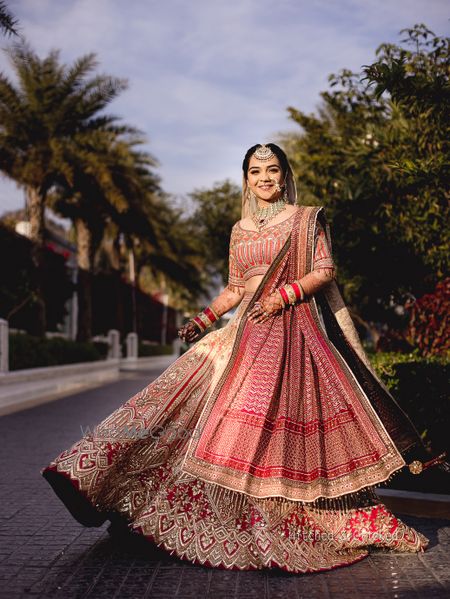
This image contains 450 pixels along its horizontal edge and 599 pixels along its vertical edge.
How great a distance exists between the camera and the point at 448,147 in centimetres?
868

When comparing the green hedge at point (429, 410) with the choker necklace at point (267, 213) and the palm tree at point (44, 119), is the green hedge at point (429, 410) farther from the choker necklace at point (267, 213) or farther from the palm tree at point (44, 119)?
the palm tree at point (44, 119)

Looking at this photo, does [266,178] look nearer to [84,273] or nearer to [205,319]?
[205,319]

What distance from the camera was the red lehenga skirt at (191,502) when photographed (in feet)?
13.7

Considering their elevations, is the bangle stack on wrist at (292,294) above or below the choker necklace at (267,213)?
below

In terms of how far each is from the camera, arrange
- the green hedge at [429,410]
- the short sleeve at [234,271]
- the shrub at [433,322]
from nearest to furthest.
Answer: the short sleeve at [234,271] < the green hedge at [429,410] < the shrub at [433,322]

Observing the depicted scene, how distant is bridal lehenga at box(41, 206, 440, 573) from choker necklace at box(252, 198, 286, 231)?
109 millimetres

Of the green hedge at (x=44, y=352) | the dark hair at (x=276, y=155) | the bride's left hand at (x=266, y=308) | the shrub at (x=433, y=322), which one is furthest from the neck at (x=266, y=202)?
the green hedge at (x=44, y=352)

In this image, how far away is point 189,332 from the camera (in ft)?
15.5

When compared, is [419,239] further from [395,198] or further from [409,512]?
[409,512]

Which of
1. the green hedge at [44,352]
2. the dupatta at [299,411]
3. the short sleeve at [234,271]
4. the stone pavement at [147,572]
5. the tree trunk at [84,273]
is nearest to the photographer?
the stone pavement at [147,572]

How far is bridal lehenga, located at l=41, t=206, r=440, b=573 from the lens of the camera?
4113 mm

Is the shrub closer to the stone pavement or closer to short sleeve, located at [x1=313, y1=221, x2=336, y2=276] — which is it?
the stone pavement

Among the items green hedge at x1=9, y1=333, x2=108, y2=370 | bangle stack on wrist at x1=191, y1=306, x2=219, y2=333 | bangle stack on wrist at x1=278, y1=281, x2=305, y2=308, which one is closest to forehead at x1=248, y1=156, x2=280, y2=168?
bangle stack on wrist at x1=278, y1=281, x2=305, y2=308

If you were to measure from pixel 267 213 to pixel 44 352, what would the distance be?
1954cm
